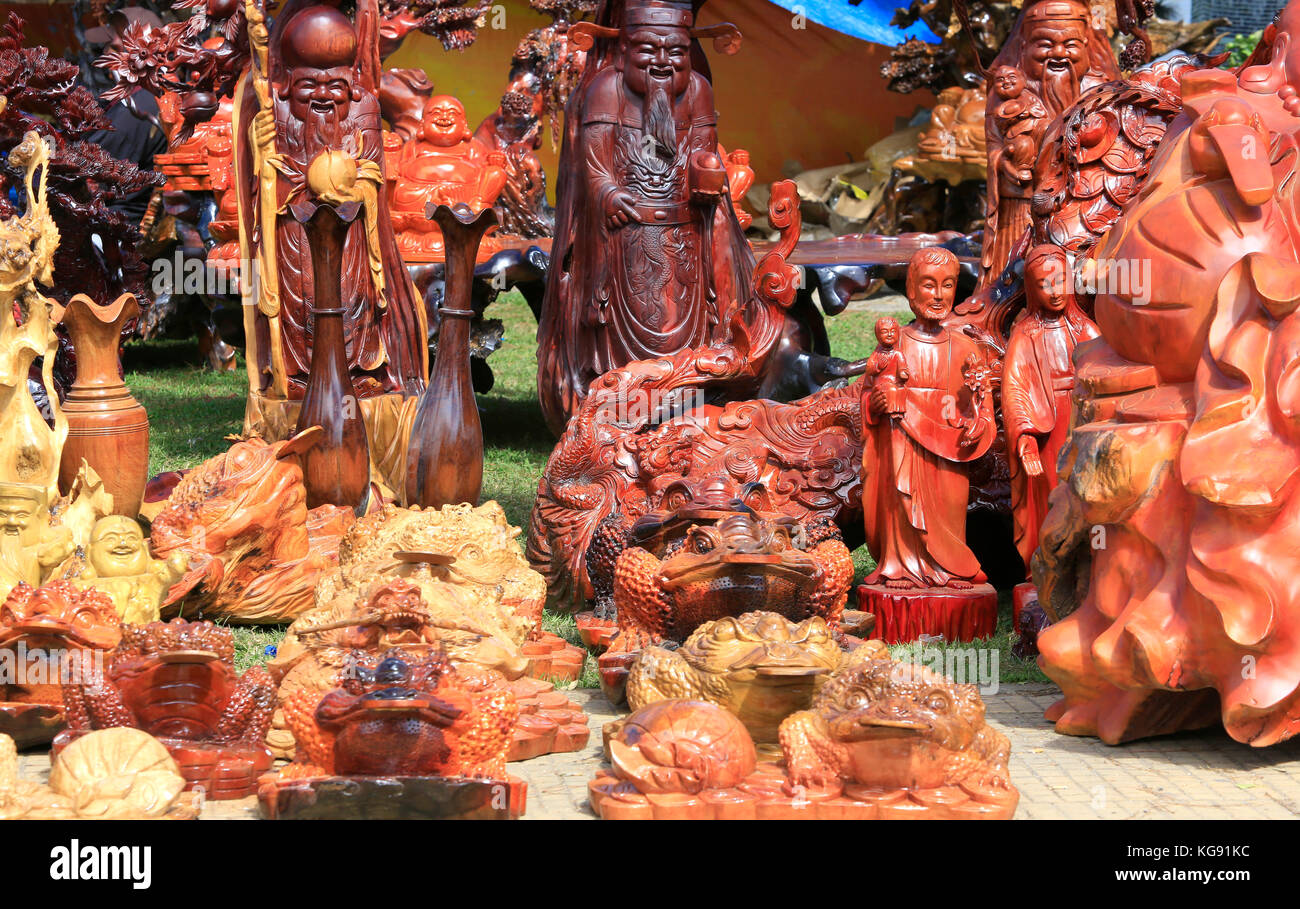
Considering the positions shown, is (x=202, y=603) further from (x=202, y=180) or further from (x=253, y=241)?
(x=202, y=180)

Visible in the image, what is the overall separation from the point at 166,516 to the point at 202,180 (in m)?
5.88

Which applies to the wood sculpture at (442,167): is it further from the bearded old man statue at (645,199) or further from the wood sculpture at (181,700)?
the wood sculpture at (181,700)

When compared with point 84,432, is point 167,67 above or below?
above

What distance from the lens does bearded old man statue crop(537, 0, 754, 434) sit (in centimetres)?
650

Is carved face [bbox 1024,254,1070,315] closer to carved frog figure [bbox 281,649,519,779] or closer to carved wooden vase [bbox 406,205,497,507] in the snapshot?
carved wooden vase [bbox 406,205,497,507]

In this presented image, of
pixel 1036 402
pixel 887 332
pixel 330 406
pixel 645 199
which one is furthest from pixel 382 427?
pixel 1036 402

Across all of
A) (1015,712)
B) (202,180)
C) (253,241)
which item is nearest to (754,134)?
(202,180)

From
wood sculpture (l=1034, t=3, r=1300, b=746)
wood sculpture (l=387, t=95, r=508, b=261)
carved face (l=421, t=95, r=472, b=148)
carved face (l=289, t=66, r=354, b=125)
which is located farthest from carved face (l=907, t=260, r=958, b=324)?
carved face (l=421, t=95, r=472, b=148)

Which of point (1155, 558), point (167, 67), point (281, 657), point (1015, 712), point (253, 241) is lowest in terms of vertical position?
point (1015, 712)

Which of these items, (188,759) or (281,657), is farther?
(281,657)

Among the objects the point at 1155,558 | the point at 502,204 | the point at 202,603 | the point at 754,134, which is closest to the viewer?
the point at 1155,558

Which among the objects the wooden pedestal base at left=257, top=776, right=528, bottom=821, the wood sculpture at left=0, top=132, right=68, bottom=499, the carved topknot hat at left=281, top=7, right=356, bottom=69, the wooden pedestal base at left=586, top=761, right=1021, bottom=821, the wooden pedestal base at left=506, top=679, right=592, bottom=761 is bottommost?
the wooden pedestal base at left=506, top=679, right=592, bottom=761

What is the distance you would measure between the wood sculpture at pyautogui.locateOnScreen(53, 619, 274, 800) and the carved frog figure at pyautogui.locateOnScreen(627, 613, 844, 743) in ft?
2.96

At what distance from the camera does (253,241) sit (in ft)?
20.6
